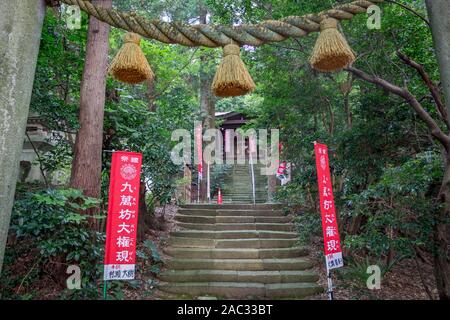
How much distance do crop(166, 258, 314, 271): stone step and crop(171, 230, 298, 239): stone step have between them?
3.47ft

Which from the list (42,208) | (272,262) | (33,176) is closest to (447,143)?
(272,262)

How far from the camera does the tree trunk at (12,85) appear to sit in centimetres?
162

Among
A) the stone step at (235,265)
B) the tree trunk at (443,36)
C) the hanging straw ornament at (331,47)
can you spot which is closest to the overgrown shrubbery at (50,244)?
the stone step at (235,265)

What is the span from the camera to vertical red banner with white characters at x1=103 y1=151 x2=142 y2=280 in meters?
3.33

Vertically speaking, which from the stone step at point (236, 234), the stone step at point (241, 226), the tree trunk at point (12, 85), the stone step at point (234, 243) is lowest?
the stone step at point (234, 243)

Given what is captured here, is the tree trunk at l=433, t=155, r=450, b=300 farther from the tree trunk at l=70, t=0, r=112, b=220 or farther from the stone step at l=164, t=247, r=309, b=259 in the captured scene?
the tree trunk at l=70, t=0, r=112, b=220

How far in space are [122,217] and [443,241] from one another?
361 cm

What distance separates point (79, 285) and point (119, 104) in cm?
313

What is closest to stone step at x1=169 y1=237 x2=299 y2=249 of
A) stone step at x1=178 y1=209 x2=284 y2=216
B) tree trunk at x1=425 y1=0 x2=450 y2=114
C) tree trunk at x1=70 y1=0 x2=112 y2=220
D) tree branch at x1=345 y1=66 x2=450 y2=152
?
stone step at x1=178 y1=209 x2=284 y2=216

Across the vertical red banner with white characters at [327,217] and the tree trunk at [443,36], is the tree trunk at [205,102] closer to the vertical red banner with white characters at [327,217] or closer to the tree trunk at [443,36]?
the vertical red banner with white characters at [327,217]

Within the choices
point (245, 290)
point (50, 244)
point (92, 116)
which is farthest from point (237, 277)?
point (92, 116)

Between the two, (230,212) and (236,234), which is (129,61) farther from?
(230,212)

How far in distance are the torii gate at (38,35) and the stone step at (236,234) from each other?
5.16 metres

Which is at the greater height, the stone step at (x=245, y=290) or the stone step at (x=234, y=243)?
the stone step at (x=234, y=243)
